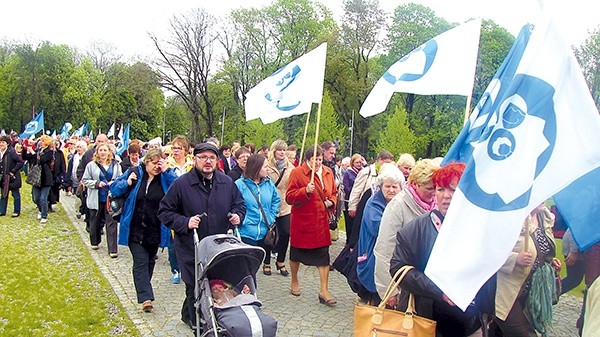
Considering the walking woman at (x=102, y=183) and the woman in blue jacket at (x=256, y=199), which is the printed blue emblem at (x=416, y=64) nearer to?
the woman in blue jacket at (x=256, y=199)

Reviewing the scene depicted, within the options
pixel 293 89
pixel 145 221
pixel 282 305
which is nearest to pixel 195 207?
pixel 145 221

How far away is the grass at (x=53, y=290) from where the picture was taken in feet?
19.5

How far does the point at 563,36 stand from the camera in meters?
2.86

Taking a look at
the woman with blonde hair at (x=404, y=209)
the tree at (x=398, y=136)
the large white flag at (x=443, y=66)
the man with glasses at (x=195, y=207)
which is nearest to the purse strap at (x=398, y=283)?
the woman with blonde hair at (x=404, y=209)

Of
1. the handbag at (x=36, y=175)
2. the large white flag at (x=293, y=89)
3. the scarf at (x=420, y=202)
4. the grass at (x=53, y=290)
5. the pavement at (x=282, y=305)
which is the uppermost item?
the large white flag at (x=293, y=89)

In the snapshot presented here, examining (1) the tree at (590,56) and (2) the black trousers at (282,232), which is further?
(1) the tree at (590,56)

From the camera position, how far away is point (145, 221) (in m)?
6.46

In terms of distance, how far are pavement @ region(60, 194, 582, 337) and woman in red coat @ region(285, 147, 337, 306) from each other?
29cm

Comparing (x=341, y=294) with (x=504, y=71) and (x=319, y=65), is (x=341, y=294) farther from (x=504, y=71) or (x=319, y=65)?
(x=504, y=71)

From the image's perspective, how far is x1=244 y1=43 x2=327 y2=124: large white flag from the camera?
24.7ft

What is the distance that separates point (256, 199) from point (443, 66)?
277 cm

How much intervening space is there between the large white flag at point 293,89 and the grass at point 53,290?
10.8 feet

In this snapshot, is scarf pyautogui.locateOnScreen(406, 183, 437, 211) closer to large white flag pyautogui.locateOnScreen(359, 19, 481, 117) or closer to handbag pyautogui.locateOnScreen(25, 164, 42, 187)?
large white flag pyautogui.locateOnScreen(359, 19, 481, 117)

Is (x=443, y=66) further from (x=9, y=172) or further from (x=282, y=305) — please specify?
(x=9, y=172)
